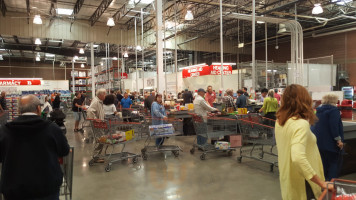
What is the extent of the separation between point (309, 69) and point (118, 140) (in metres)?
11.9

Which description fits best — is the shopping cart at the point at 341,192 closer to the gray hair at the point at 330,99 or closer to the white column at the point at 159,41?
the gray hair at the point at 330,99

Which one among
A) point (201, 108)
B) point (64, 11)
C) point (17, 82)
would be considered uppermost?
point (64, 11)

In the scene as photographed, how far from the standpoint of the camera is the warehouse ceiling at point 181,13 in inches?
579

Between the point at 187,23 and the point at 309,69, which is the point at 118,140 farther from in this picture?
the point at 187,23

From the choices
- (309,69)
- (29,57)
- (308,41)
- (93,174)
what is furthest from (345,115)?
(29,57)

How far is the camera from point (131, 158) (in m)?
6.34

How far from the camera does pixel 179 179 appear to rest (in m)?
4.76

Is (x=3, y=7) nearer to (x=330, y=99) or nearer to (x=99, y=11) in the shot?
(x=99, y=11)

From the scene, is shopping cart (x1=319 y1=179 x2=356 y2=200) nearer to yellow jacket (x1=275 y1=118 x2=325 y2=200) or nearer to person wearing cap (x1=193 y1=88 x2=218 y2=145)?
yellow jacket (x1=275 y1=118 x2=325 y2=200)

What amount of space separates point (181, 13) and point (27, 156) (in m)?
16.6

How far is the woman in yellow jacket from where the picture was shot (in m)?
1.93

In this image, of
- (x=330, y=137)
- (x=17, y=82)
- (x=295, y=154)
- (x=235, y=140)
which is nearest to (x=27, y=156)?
(x=295, y=154)

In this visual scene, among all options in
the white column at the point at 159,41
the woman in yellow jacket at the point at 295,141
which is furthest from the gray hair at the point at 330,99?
the white column at the point at 159,41

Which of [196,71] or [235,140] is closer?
[235,140]
